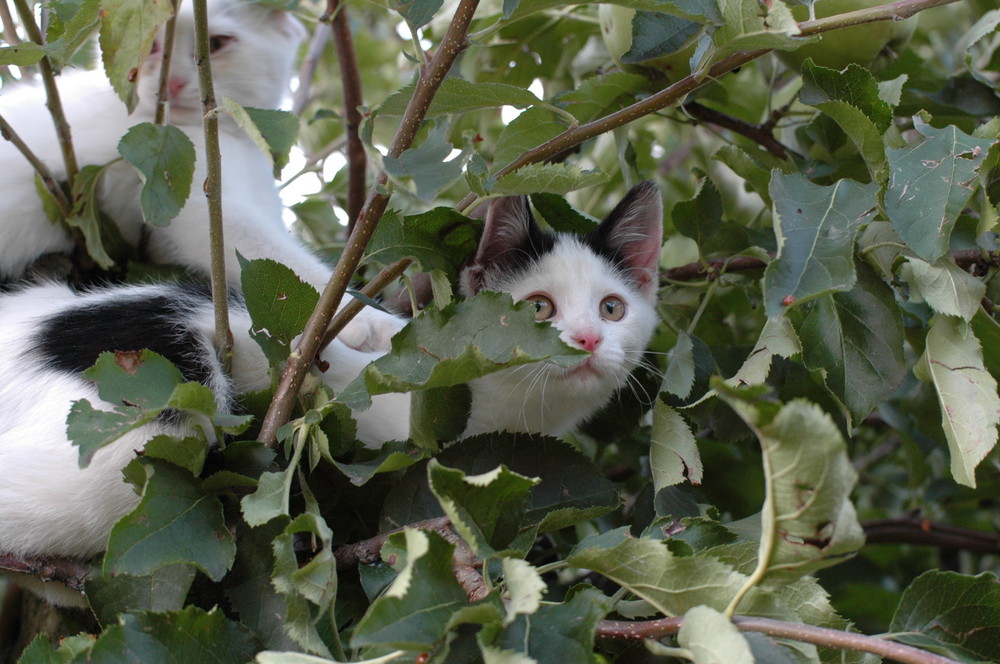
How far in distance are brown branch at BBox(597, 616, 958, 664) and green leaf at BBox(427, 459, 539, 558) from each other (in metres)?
0.16

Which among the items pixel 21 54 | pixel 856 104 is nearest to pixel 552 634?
pixel 856 104

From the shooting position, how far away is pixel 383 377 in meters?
1.08

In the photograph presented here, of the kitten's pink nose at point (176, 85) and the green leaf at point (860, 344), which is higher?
the kitten's pink nose at point (176, 85)

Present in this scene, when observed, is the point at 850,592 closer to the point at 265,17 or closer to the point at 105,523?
the point at 105,523

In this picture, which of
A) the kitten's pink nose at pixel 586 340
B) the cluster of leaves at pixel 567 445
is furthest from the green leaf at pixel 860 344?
the kitten's pink nose at pixel 586 340

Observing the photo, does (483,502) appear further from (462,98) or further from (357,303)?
(462,98)

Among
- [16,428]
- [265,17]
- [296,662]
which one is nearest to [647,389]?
[296,662]

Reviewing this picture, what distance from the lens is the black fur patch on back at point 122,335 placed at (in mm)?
1452

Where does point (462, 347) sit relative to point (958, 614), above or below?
above

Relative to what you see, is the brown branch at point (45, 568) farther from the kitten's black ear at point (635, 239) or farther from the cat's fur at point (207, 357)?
the kitten's black ear at point (635, 239)

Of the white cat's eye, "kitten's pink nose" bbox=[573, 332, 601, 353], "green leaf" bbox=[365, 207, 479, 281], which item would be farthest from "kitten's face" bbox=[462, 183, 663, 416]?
the white cat's eye

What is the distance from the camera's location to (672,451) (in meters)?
1.37

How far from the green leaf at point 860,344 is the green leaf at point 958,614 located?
31cm

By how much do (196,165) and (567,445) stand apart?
4.06 ft
